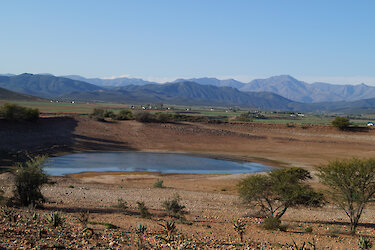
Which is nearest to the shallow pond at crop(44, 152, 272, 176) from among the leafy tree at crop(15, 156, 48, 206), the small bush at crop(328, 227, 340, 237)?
the leafy tree at crop(15, 156, 48, 206)

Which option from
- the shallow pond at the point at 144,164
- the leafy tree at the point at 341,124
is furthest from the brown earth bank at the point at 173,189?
the shallow pond at the point at 144,164

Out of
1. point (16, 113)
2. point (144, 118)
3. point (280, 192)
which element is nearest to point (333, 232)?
A: point (280, 192)

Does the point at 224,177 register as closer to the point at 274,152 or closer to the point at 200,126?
the point at 274,152

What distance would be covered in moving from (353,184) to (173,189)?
680 inches

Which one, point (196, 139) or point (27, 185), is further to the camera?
point (196, 139)

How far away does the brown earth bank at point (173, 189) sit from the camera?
47.3 feet

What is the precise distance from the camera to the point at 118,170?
4447 cm

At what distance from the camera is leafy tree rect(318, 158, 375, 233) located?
19.0m

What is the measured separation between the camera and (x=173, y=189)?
32.9m

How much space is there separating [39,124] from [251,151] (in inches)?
1574

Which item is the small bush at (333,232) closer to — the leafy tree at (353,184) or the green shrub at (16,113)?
the leafy tree at (353,184)

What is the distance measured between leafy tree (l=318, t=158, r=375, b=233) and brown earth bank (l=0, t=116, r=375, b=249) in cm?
146

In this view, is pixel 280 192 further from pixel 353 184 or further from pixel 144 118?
pixel 144 118

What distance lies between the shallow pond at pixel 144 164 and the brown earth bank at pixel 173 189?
360 cm
